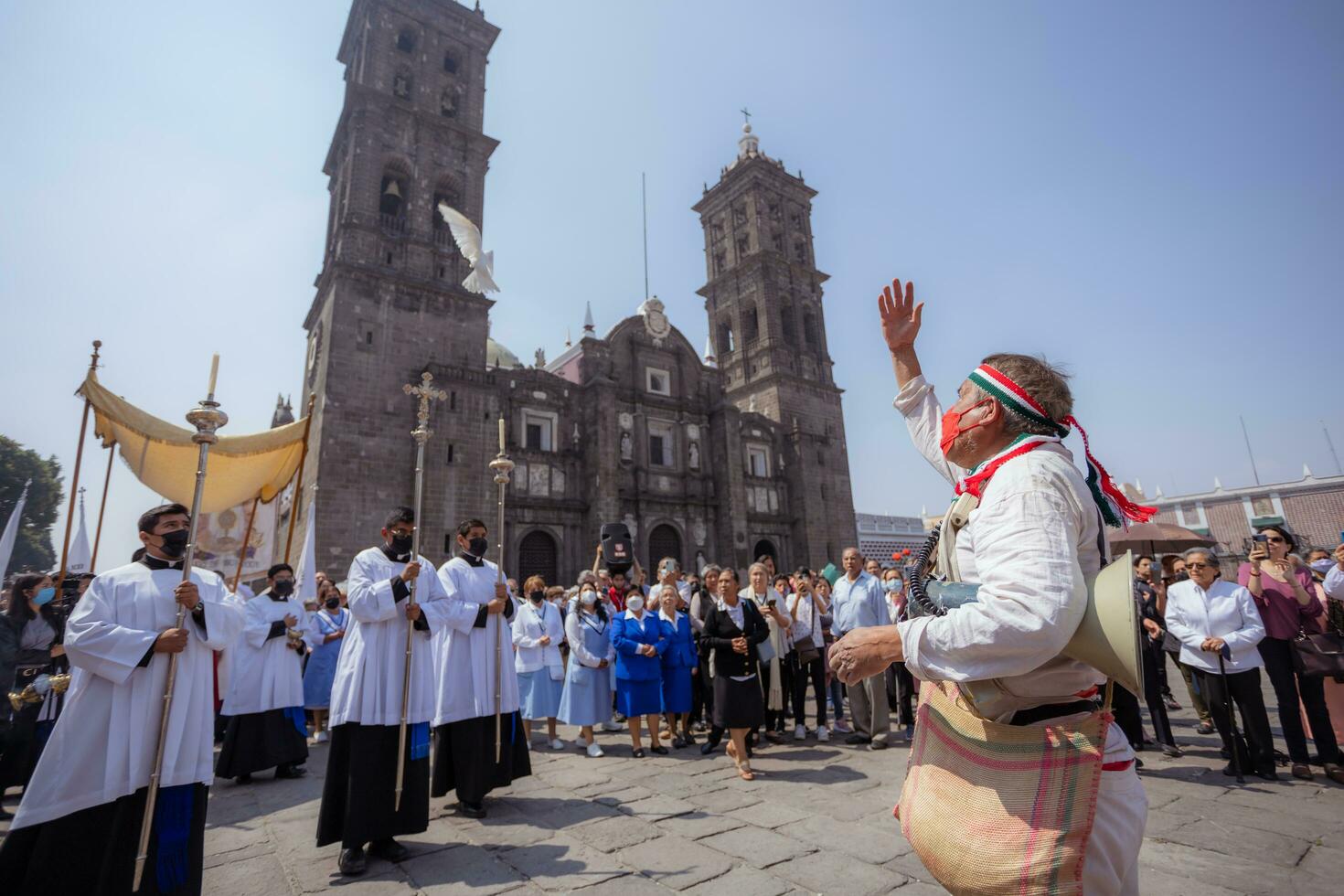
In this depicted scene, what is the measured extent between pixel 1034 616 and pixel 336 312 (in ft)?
71.9

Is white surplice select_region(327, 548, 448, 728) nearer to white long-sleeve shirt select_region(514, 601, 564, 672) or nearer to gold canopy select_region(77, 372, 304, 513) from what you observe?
white long-sleeve shirt select_region(514, 601, 564, 672)

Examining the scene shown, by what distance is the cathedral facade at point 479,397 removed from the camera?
19656 mm

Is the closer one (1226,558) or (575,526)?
(575,526)

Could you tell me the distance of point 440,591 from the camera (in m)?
5.21

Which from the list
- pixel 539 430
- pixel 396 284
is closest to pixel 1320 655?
pixel 539 430

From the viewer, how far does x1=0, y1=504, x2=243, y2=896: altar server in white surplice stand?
308cm

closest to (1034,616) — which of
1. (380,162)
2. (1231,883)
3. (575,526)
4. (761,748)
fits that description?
(1231,883)

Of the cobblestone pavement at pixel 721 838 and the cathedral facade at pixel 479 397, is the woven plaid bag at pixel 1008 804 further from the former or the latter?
the cathedral facade at pixel 479 397

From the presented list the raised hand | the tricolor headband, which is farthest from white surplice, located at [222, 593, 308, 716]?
the tricolor headband

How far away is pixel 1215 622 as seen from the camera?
18.3 ft

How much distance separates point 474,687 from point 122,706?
233cm

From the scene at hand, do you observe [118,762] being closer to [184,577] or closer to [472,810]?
[184,577]

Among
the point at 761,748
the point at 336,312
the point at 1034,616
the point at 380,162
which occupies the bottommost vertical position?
the point at 761,748

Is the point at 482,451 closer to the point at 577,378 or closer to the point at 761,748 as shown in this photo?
the point at 577,378
